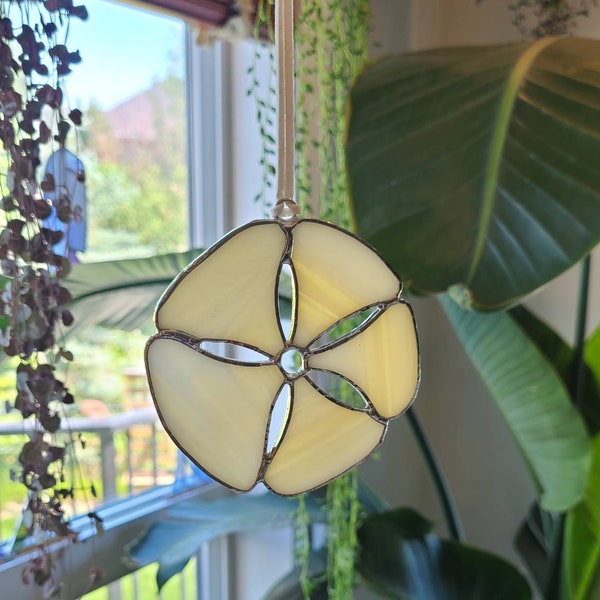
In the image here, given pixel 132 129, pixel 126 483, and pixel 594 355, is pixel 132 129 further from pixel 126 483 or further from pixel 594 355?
pixel 594 355

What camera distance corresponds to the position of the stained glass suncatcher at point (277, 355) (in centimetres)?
42

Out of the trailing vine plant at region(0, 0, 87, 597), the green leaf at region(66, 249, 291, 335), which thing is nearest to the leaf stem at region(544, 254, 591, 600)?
the green leaf at region(66, 249, 291, 335)

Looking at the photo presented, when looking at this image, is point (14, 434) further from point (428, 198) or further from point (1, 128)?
point (428, 198)

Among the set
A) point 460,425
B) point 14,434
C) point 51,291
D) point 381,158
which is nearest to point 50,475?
point 51,291

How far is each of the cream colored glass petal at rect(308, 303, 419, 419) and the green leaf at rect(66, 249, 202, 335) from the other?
37 centimetres

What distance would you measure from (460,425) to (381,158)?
944 mm

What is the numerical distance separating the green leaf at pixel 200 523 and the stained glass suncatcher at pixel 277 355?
47cm

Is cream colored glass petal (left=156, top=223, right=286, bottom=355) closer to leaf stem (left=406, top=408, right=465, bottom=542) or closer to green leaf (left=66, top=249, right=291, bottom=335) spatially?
green leaf (left=66, top=249, right=291, bottom=335)

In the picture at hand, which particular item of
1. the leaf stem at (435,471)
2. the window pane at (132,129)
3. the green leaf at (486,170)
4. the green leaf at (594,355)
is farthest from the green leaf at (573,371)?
the window pane at (132,129)

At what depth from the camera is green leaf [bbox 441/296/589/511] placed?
2.17 ft

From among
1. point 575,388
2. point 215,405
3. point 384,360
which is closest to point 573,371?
point 575,388

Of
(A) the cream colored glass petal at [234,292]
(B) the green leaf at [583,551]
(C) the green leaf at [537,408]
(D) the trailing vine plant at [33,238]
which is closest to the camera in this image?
(A) the cream colored glass petal at [234,292]

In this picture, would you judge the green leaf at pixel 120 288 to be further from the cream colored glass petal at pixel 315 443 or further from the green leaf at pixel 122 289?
the cream colored glass petal at pixel 315 443

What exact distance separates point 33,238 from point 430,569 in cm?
65
